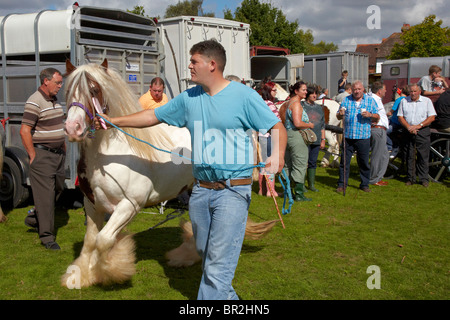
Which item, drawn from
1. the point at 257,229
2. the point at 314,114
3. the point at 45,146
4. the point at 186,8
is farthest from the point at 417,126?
the point at 186,8

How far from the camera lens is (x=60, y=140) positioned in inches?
212

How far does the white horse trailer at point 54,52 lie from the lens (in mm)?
6324

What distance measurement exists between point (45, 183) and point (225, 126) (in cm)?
313

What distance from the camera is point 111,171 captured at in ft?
12.5

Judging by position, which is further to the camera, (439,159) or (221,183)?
(439,159)

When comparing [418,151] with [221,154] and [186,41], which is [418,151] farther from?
[221,154]

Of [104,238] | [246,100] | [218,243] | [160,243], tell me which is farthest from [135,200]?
[160,243]

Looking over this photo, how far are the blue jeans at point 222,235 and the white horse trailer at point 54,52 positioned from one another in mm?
3782

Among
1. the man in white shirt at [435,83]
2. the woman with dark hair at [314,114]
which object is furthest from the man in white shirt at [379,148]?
the man in white shirt at [435,83]

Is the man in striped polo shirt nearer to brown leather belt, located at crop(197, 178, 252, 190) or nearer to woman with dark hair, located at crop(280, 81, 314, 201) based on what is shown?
brown leather belt, located at crop(197, 178, 252, 190)

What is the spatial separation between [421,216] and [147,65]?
16.5ft

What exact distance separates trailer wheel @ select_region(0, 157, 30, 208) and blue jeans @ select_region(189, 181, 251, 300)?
15.8 ft
